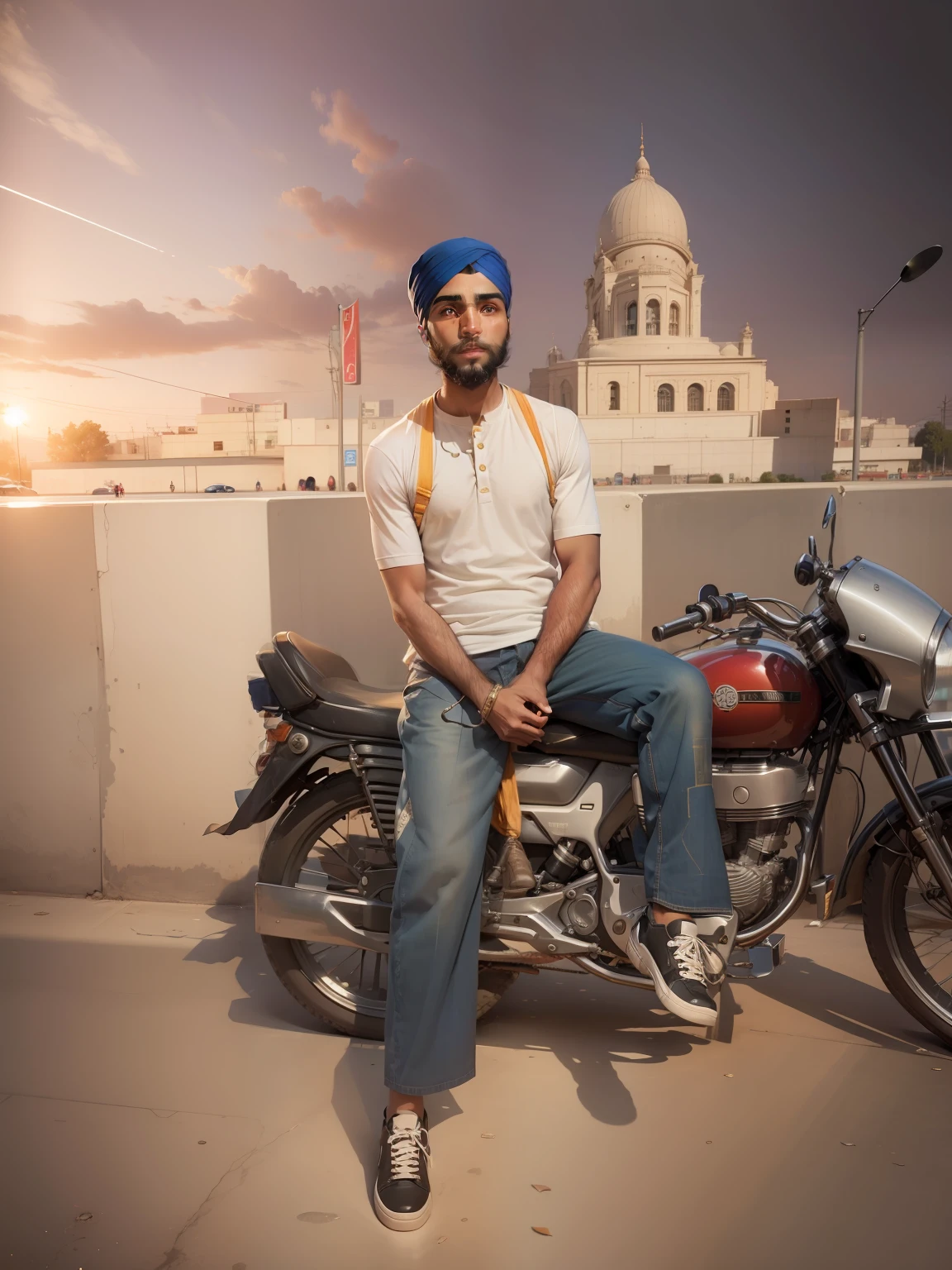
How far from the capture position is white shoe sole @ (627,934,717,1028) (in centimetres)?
207

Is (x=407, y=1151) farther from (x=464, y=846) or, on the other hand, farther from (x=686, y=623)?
(x=686, y=623)

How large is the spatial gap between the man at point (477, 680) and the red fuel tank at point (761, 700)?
21cm

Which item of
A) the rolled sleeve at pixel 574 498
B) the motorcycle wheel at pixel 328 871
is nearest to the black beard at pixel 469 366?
the rolled sleeve at pixel 574 498

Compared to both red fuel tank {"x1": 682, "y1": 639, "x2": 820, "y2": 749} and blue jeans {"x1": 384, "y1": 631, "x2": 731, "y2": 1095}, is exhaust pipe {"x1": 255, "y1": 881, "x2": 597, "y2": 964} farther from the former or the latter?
red fuel tank {"x1": 682, "y1": 639, "x2": 820, "y2": 749}

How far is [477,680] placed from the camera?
2281 mm

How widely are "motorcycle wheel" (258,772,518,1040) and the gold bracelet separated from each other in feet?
1.90

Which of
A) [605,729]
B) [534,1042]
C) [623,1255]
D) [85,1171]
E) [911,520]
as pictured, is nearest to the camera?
[623,1255]

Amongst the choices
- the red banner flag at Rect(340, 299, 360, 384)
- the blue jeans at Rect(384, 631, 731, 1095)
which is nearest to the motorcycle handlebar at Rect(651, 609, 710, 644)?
the blue jeans at Rect(384, 631, 731, 1095)

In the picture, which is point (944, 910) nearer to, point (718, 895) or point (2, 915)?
point (718, 895)

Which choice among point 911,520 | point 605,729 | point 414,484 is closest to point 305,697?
point 414,484

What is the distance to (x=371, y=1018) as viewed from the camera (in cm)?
274

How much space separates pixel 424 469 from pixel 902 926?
1745mm

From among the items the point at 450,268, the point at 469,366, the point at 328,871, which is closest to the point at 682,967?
the point at 328,871

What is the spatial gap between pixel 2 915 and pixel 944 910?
321 cm
